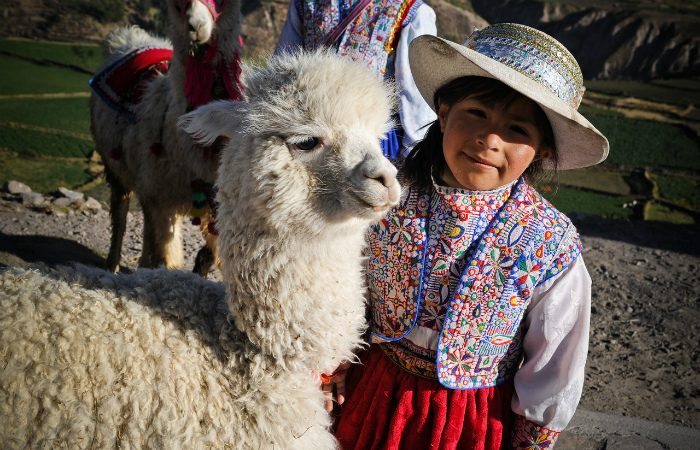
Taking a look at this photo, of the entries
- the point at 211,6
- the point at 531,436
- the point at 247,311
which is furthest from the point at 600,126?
the point at 247,311

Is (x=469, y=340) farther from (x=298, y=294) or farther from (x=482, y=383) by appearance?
(x=298, y=294)

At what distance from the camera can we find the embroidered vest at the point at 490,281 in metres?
1.30

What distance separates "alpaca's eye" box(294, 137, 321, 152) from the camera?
1.24 m

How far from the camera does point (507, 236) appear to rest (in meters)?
1.33

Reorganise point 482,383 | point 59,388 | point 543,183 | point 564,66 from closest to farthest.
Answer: point 59,388 → point 564,66 → point 482,383 → point 543,183

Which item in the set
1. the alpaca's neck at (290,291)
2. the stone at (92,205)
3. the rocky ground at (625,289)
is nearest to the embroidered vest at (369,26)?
the alpaca's neck at (290,291)

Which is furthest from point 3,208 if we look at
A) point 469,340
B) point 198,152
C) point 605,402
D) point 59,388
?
point 605,402

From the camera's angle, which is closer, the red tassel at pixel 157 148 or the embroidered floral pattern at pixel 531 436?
the embroidered floral pattern at pixel 531 436

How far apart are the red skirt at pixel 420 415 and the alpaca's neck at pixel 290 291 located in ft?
0.86

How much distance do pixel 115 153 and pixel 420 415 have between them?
3.12 m

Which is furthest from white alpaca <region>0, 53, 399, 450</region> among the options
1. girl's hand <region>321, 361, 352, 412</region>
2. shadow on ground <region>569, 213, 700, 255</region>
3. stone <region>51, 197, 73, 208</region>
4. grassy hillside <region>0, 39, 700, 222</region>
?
grassy hillside <region>0, 39, 700, 222</region>

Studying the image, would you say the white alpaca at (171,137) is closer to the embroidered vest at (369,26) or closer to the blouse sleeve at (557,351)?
the embroidered vest at (369,26)

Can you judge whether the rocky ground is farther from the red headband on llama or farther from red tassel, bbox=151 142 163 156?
the red headband on llama

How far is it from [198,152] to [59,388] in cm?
201
